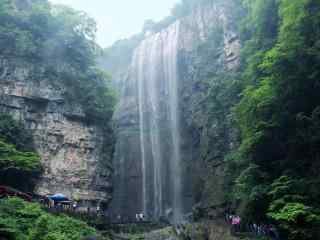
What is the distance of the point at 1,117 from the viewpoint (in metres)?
24.3

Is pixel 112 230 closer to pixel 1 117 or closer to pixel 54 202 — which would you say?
pixel 54 202

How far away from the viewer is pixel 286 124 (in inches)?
762

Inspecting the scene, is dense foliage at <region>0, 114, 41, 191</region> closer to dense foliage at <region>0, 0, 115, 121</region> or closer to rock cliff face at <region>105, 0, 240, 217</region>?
dense foliage at <region>0, 0, 115, 121</region>

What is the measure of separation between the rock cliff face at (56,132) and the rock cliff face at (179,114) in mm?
8360

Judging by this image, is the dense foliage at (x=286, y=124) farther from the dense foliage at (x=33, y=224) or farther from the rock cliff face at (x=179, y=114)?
the dense foliage at (x=33, y=224)

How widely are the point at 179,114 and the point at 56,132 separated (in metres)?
14.9

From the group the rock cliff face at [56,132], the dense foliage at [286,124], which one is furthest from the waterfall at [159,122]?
the dense foliage at [286,124]

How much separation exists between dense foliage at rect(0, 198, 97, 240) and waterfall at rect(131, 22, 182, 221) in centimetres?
1640

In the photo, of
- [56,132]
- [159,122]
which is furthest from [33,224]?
[159,122]

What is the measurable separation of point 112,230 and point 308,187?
36.0ft

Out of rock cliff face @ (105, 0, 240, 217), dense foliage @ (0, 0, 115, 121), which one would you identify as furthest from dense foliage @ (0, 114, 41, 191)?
rock cliff face @ (105, 0, 240, 217)

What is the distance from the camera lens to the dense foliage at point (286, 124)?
17.2m

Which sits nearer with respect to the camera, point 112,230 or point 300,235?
point 300,235

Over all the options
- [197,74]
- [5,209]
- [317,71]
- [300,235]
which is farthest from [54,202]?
[197,74]
